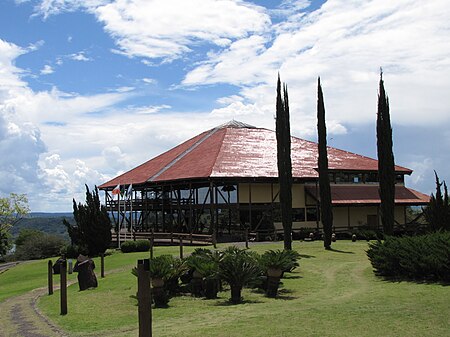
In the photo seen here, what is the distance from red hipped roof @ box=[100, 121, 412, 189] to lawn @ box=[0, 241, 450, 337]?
23.2m

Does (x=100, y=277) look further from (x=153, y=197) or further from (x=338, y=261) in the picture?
(x=153, y=197)

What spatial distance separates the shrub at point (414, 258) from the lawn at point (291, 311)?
0.67m

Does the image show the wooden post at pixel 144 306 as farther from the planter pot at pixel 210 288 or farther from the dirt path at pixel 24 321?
the planter pot at pixel 210 288

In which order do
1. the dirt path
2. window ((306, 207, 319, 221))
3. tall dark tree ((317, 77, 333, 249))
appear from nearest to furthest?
the dirt path, tall dark tree ((317, 77, 333, 249)), window ((306, 207, 319, 221))

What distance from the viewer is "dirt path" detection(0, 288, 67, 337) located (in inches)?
453

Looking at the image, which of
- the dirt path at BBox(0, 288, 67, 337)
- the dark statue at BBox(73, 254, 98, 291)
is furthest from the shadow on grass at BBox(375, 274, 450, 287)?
the dirt path at BBox(0, 288, 67, 337)

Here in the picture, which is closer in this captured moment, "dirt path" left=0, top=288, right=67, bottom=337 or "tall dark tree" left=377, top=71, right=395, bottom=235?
"dirt path" left=0, top=288, right=67, bottom=337

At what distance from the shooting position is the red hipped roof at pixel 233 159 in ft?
140

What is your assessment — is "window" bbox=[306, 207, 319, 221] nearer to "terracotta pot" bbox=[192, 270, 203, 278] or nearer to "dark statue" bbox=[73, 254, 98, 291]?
"dark statue" bbox=[73, 254, 98, 291]

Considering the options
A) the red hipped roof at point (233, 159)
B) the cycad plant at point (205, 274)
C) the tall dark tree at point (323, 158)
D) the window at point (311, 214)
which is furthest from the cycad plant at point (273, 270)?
the window at point (311, 214)

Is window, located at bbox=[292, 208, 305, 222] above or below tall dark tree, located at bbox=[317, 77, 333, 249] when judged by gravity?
below

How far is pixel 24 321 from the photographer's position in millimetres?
13141

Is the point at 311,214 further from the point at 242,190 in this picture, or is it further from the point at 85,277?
the point at 85,277

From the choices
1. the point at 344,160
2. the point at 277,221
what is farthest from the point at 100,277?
the point at 344,160
